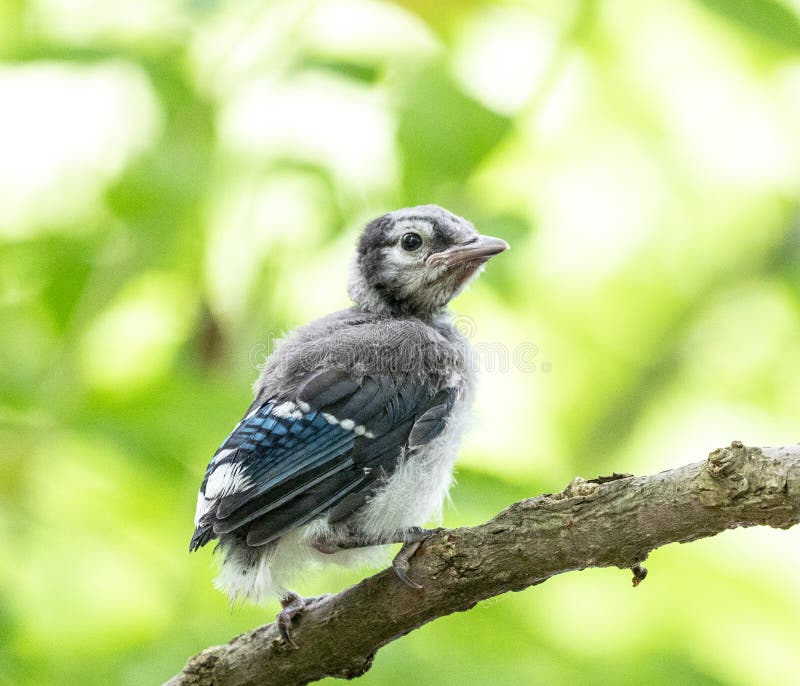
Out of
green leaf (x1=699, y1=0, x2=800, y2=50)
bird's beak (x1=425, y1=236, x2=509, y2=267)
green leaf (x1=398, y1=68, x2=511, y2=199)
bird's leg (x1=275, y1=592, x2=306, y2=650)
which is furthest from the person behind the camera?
bird's beak (x1=425, y1=236, x2=509, y2=267)

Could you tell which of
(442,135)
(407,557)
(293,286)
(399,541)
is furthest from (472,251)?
(407,557)

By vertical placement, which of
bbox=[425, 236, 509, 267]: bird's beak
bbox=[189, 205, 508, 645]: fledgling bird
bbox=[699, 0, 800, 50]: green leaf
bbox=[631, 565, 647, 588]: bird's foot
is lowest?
bbox=[631, 565, 647, 588]: bird's foot

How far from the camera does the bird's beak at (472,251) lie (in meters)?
3.02

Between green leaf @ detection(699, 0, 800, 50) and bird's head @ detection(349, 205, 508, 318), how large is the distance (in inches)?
37.0

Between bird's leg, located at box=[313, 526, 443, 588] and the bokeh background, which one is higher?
the bokeh background

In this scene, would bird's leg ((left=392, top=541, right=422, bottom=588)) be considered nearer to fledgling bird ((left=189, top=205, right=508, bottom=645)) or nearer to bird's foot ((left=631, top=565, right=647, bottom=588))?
fledgling bird ((left=189, top=205, right=508, bottom=645))

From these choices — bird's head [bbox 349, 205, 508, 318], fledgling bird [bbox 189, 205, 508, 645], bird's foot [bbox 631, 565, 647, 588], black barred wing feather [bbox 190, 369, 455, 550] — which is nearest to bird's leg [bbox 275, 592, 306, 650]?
fledgling bird [bbox 189, 205, 508, 645]

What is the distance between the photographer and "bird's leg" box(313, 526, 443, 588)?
2.13 meters

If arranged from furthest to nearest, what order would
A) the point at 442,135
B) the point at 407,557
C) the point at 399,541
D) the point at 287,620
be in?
the point at 442,135
the point at 399,541
the point at 287,620
the point at 407,557

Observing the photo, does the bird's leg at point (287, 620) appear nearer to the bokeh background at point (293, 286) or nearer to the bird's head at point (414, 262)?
the bokeh background at point (293, 286)

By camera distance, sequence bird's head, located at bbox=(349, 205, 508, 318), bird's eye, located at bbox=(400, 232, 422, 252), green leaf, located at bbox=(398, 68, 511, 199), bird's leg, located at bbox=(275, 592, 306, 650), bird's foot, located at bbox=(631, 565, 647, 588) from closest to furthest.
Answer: bird's foot, located at bbox=(631, 565, 647, 588), bird's leg, located at bbox=(275, 592, 306, 650), green leaf, located at bbox=(398, 68, 511, 199), bird's head, located at bbox=(349, 205, 508, 318), bird's eye, located at bbox=(400, 232, 422, 252)

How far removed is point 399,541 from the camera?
2438 mm

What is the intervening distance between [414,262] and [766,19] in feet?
4.07

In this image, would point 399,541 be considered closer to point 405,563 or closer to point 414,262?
point 405,563
